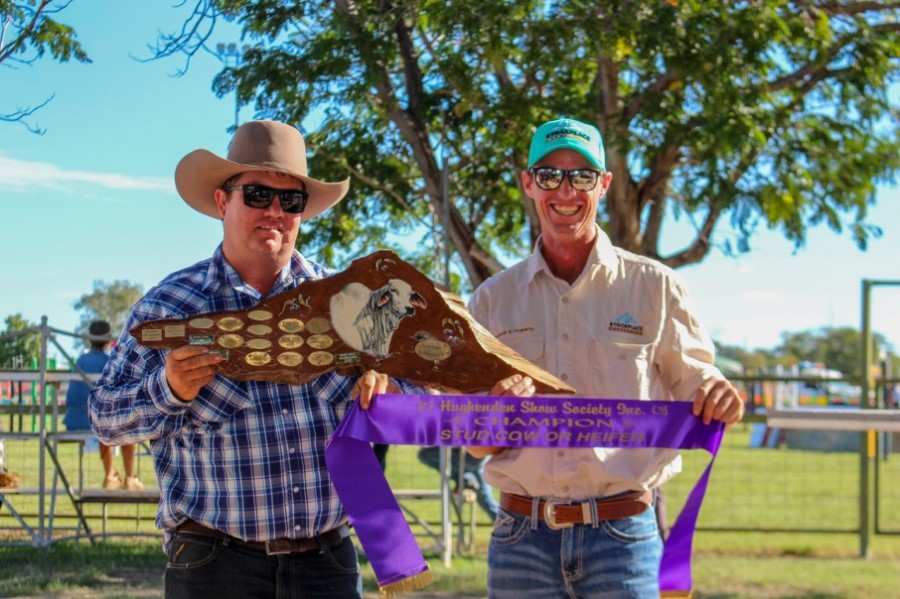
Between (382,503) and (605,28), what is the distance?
182 inches

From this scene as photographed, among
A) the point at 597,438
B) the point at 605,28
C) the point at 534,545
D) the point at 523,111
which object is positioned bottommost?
the point at 534,545

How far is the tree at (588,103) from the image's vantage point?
6.08 m

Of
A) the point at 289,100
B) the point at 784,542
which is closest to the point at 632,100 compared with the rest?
the point at 289,100

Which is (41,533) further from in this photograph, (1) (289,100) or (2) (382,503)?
(2) (382,503)

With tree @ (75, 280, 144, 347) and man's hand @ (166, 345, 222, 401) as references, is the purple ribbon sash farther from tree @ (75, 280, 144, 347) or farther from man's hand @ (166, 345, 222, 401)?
tree @ (75, 280, 144, 347)

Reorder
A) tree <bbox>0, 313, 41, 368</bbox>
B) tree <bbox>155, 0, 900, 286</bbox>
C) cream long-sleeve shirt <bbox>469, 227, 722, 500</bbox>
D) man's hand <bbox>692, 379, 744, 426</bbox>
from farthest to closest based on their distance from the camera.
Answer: tree <bbox>155, 0, 900, 286</bbox>, tree <bbox>0, 313, 41, 368</bbox>, cream long-sleeve shirt <bbox>469, 227, 722, 500</bbox>, man's hand <bbox>692, 379, 744, 426</bbox>

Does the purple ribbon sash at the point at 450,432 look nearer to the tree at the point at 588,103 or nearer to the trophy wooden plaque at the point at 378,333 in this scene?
the trophy wooden plaque at the point at 378,333

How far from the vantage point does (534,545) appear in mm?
2793

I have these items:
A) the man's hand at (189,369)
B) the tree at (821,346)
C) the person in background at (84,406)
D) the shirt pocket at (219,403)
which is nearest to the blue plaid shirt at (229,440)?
the shirt pocket at (219,403)

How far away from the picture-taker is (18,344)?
5266 mm

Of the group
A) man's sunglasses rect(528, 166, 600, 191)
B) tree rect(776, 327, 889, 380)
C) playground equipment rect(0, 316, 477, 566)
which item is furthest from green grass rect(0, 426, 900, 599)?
tree rect(776, 327, 889, 380)

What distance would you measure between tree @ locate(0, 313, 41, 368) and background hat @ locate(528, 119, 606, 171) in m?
2.48

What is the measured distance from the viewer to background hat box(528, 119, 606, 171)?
287cm

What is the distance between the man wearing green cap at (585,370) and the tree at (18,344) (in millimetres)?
2423
